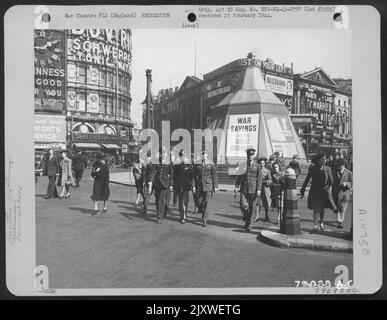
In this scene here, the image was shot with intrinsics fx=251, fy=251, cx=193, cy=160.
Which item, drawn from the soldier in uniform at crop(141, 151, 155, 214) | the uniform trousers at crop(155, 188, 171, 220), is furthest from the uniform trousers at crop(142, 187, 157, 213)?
the uniform trousers at crop(155, 188, 171, 220)

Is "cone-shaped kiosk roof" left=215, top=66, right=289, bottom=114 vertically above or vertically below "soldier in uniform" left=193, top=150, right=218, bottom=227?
above

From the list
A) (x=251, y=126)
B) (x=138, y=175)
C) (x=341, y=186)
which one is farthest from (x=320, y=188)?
(x=138, y=175)

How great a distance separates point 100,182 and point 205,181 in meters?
1.46

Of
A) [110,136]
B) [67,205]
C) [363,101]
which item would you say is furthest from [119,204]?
[363,101]

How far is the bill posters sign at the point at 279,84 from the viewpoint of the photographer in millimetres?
3466

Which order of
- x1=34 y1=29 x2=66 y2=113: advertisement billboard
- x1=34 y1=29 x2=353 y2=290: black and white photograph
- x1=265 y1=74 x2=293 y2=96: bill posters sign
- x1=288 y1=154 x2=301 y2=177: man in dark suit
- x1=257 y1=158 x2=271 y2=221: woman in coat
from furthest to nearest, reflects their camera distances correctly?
x1=257 y1=158 x2=271 y2=221: woman in coat → x1=265 y1=74 x2=293 y2=96: bill posters sign → x1=288 y1=154 x2=301 y2=177: man in dark suit → x1=34 y1=29 x2=66 y2=113: advertisement billboard → x1=34 y1=29 x2=353 y2=290: black and white photograph

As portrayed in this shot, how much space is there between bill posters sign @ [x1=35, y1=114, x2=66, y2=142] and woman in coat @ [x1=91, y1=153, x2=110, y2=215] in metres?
0.58

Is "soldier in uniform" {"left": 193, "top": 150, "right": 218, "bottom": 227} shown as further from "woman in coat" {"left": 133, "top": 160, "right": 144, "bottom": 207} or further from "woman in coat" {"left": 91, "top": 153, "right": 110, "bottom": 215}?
"woman in coat" {"left": 91, "top": 153, "right": 110, "bottom": 215}

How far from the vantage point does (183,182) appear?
12.5ft

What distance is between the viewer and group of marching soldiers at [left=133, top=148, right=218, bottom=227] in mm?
3553

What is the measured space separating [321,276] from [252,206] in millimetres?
1139

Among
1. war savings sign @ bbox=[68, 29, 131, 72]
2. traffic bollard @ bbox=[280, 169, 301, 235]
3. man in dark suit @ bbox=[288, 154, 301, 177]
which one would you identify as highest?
war savings sign @ bbox=[68, 29, 131, 72]

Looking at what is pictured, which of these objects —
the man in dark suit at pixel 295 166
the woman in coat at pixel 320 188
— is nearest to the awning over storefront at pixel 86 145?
the man in dark suit at pixel 295 166

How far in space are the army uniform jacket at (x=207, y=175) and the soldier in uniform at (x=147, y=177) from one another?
2.14ft
